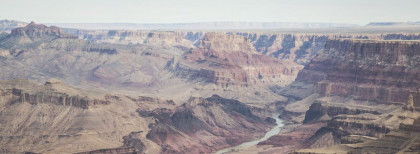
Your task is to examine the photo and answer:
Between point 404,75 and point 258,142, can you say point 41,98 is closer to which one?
point 258,142

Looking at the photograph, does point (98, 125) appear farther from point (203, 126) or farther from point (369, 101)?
point (369, 101)

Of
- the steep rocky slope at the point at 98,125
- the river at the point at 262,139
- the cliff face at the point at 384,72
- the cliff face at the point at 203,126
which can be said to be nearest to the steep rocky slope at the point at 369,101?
the cliff face at the point at 384,72

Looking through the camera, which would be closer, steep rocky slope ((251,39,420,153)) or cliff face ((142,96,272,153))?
steep rocky slope ((251,39,420,153))

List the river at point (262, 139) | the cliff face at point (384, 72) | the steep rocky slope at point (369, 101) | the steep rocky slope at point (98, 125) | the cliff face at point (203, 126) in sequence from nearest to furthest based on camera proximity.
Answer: the steep rocky slope at point (98, 125) → the steep rocky slope at point (369, 101) → the cliff face at point (203, 126) → the river at point (262, 139) → the cliff face at point (384, 72)

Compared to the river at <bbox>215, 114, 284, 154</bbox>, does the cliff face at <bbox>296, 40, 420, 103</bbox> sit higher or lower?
higher

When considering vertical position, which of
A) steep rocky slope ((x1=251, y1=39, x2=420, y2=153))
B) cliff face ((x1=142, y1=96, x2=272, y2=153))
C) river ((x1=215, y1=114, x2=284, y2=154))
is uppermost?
steep rocky slope ((x1=251, y1=39, x2=420, y2=153))

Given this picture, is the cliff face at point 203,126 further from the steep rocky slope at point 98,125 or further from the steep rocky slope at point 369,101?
the steep rocky slope at point 369,101

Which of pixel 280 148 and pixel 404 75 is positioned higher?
pixel 404 75

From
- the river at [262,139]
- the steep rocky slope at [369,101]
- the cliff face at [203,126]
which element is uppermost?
the steep rocky slope at [369,101]

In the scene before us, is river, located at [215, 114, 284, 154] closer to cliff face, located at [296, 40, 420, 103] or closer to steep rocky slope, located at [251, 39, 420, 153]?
steep rocky slope, located at [251, 39, 420, 153]

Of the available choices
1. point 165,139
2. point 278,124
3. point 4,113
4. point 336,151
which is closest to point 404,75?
point 278,124

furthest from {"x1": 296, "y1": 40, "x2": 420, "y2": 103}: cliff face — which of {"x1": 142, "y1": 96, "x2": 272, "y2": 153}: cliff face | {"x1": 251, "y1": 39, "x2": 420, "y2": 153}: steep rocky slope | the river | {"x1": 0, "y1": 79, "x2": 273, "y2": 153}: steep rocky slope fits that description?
{"x1": 0, "y1": 79, "x2": 273, "y2": 153}: steep rocky slope
